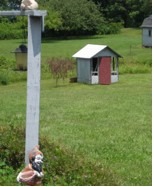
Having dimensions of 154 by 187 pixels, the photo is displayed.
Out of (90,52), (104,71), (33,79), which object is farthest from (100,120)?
(90,52)

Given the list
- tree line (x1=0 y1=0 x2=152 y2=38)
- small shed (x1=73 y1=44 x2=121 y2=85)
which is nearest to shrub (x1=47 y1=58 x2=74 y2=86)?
small shed (x1=73 y1=44 x2=121 y2=85)

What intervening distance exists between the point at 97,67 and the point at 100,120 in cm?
1425

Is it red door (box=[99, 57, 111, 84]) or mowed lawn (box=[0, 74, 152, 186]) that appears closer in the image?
mowed lawn (box=[0, 74, 152, 186])

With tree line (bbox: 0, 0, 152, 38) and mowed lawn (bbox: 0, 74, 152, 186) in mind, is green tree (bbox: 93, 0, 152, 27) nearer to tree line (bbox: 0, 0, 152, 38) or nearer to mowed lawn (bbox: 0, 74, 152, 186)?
tree line (bbox: 0, 0, 152, 38)

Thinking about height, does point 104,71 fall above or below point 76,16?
below

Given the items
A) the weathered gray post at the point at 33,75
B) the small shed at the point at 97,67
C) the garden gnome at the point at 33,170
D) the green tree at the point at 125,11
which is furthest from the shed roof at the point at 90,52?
the green tree at the point at 125,11

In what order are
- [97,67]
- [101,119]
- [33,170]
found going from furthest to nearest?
[97,67]
[101,119]
[33,170]

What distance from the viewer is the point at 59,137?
39.1 ft

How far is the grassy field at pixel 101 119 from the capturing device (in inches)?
373

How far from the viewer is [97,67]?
1154 inches

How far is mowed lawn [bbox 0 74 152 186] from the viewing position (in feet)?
31.1

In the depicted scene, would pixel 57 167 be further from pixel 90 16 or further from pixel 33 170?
pixel 90 16

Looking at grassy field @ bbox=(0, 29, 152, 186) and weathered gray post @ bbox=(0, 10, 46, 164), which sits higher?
weathered gray post @ bbox=(0, 10, 46, 164)

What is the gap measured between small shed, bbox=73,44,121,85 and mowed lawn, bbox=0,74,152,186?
2.50 feet
